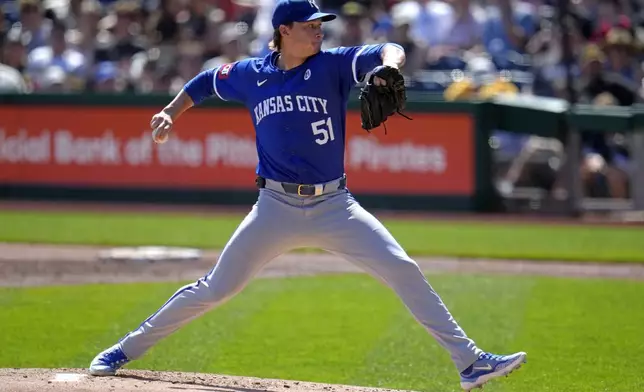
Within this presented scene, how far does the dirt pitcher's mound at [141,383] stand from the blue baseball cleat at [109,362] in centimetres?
5

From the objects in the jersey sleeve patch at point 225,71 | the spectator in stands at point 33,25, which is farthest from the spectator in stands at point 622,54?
the jersey sleeve patch at point 225,71

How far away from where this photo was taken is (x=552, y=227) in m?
14.3

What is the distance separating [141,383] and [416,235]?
7853mm

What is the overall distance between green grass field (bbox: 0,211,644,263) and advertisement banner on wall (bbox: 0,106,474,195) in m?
0.70

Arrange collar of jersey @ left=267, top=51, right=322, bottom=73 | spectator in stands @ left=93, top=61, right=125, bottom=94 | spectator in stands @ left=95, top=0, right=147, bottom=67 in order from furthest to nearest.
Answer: spectator in stands @ left=95, top=0, right=147, bottom=67, spectator in stands @ left=93, top=61, right=125, bottom=94, collar of jersey @ left=267, top=51, right=322, bottom=73

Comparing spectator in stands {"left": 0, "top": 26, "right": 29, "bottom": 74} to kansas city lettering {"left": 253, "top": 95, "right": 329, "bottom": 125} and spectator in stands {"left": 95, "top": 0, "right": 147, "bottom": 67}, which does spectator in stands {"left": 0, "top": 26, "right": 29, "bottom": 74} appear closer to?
spectator in stands {"left": 95, "top": 0, "right": 147, "bottom": 67}

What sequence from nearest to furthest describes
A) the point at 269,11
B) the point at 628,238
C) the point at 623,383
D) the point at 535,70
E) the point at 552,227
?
the point at 623,383 → the point at 628,238 → the point at 552,227 → the point at 535,70 → the point at 269,11

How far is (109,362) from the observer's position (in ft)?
19.5

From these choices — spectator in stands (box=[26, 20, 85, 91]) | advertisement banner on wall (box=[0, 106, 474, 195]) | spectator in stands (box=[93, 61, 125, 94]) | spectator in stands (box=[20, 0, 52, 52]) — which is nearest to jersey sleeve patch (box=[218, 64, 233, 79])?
advertisement banner on wall (box=[0, 106, 474, 195])

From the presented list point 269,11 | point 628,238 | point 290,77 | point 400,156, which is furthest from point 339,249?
point 269,11

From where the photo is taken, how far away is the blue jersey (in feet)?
18.6

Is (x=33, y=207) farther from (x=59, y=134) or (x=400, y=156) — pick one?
(x=400, y=156)

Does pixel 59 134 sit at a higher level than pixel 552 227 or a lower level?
higher

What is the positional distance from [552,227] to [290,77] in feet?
29.7
